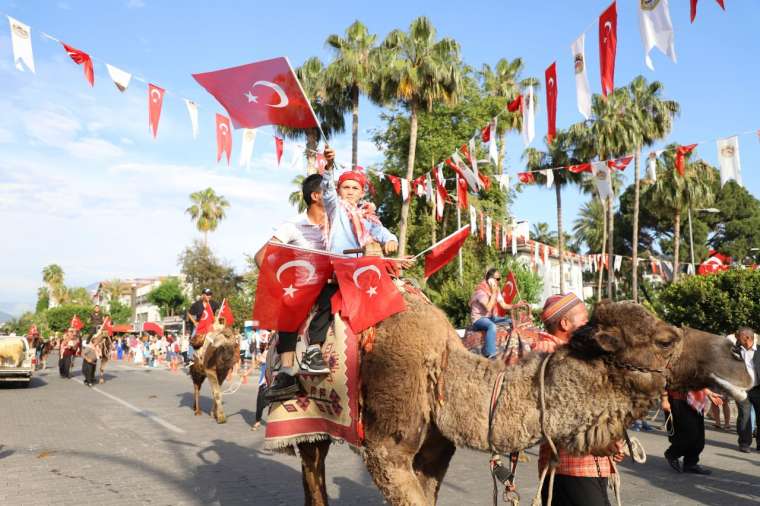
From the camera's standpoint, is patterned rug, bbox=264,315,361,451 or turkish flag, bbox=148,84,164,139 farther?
→ turkish flag, bbox=148,84,164,139

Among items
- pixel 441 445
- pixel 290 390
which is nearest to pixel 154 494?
pixel 290 390

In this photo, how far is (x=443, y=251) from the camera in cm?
446

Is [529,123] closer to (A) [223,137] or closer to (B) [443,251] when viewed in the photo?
(A) [223,137]

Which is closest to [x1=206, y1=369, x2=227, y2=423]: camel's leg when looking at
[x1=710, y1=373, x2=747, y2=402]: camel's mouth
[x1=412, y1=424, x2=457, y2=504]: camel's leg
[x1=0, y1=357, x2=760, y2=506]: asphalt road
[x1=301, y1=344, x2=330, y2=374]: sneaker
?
[x1=0, y1=357, x2=760, y2=506]: asphalt road

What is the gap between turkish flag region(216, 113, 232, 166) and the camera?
43.1ft

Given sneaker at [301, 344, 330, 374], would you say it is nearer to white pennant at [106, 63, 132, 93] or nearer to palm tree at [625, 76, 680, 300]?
white pennant at [106, 63, 132, 93]

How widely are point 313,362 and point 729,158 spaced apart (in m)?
13.2

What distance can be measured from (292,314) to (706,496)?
19.3ft

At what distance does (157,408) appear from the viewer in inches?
575

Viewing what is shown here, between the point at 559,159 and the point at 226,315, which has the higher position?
the point at 559,159

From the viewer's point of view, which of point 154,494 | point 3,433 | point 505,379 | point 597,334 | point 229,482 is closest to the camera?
point 597,334

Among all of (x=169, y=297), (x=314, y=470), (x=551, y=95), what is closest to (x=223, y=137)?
(x=551, y=95)

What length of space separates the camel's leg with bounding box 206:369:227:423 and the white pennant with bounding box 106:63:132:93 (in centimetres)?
580

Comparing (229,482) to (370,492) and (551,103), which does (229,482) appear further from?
(551,103)
